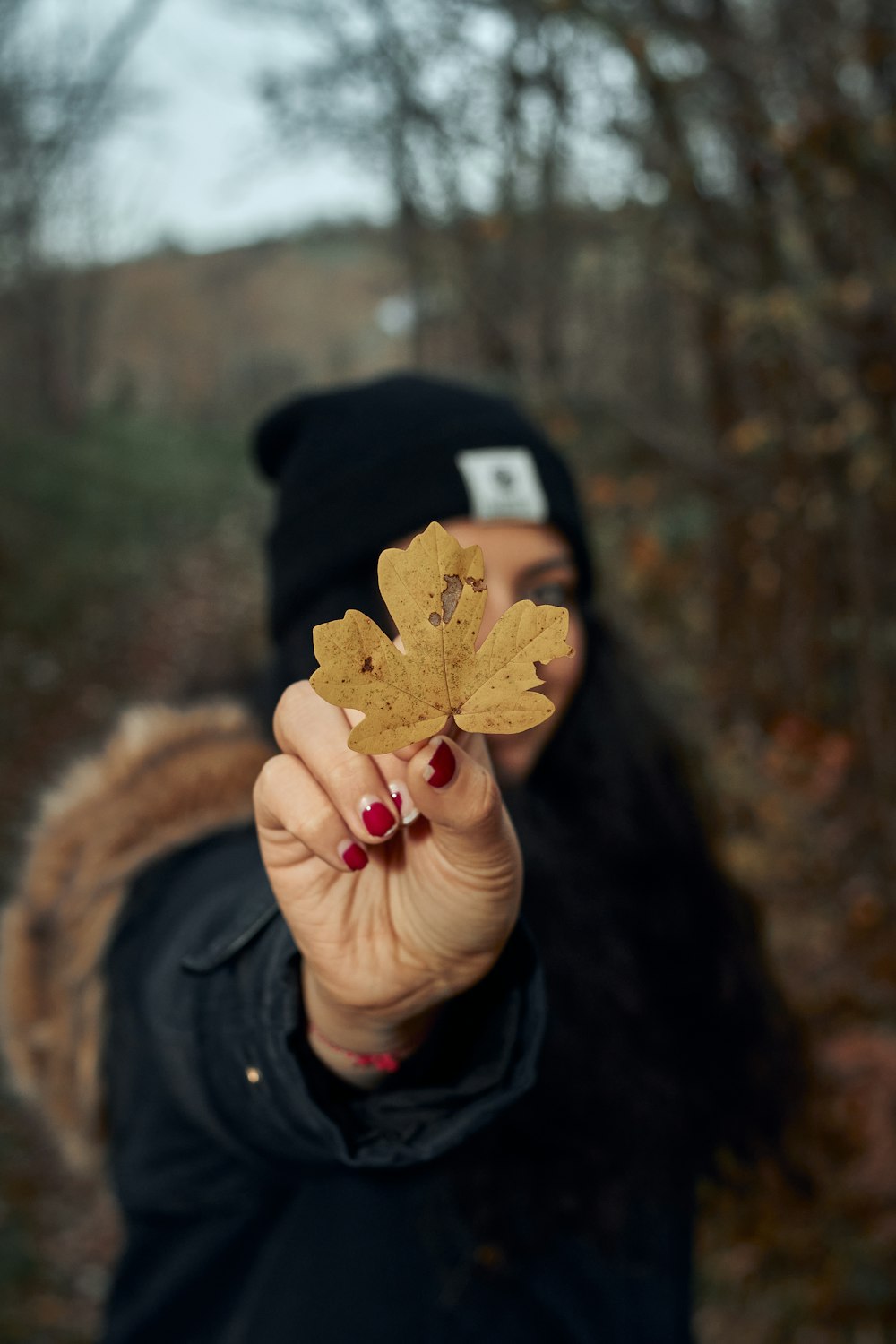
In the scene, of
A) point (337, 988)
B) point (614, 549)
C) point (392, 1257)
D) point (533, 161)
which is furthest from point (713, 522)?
point (337, 988)

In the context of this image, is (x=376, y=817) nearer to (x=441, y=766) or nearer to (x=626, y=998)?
(x=441, y=766)

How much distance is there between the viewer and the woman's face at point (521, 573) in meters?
1.31

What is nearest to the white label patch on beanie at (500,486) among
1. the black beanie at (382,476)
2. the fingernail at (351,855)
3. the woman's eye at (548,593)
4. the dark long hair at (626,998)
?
the black beanie at (382,476)

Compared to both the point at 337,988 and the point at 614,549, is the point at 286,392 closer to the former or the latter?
the point at 614,549

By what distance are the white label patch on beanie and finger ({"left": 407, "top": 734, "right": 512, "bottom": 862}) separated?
66 centimetres

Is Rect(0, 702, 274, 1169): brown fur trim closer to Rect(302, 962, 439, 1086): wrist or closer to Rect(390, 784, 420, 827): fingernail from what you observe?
Rect(302, 962, 439, 1086): wrist

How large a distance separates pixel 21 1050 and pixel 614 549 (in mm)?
5272

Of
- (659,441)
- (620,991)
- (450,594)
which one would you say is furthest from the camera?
(659,441)

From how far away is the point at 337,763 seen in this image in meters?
0.59

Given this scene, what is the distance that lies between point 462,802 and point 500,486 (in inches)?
30.7

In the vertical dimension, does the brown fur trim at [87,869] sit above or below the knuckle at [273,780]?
below

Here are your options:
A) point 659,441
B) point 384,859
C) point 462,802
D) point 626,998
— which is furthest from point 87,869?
point 659,441

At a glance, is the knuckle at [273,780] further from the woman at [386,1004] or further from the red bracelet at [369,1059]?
the red bracelet at [369,1059]

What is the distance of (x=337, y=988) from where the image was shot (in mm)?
729
